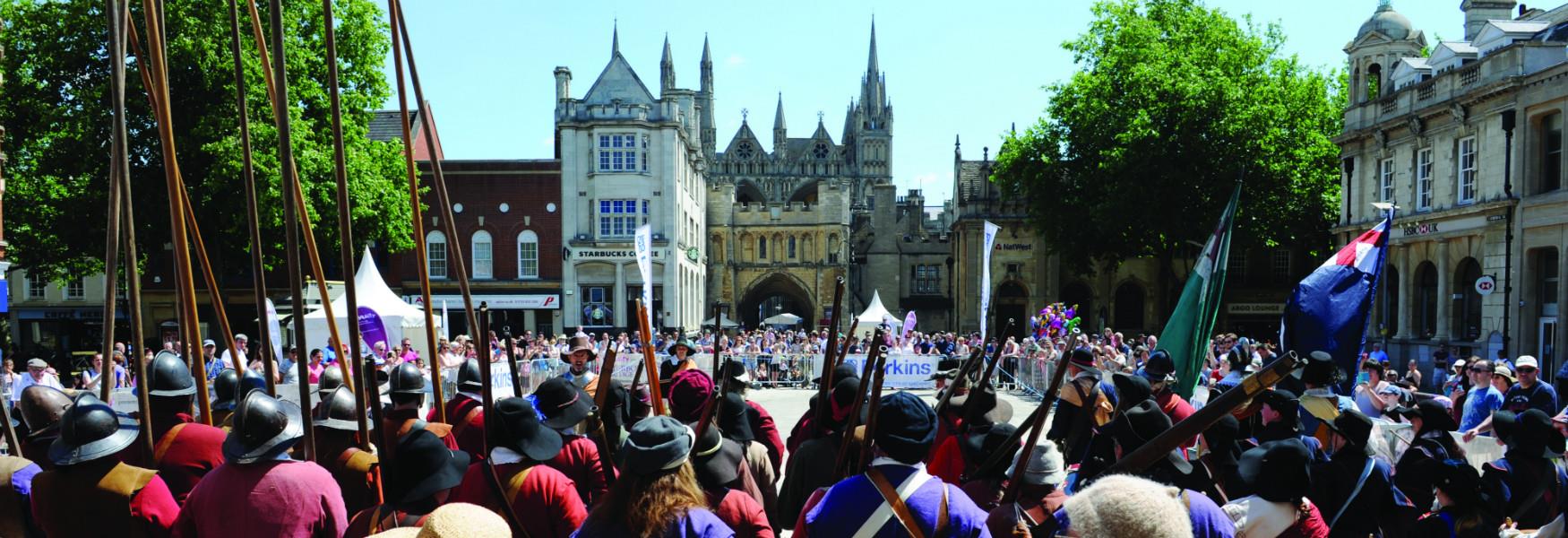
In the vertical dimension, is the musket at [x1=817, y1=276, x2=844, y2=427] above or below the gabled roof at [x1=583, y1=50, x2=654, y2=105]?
below

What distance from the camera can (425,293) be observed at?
20.6ft

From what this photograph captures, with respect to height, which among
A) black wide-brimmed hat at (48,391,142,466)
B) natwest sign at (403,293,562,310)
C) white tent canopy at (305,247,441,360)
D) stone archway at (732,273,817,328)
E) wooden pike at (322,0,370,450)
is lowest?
stone archway at (732,273,817,328)

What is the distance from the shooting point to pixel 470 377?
304 inches

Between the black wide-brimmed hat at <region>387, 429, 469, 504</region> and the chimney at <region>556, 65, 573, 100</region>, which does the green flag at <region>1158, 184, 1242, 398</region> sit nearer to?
the black wide-brimmed hat at <region>387, 429, 469, 504</region>

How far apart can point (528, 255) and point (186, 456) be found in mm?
38814

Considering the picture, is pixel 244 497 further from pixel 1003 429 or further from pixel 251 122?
pixel 251 122

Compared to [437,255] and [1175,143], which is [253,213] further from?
[437,255]

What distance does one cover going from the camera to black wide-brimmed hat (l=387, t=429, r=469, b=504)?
4250 mm

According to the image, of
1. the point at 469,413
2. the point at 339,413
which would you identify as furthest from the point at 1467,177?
the point at 339,413

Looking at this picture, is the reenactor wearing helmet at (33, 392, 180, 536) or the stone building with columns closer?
the reenactor wearing helmet at (33, 392, 180, 536)

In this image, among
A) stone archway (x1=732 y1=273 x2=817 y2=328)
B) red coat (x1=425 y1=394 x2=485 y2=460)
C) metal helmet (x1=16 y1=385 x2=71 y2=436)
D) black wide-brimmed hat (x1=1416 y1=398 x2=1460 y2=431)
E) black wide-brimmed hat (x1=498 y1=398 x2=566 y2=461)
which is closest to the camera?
black wide-brimmed hat (x1=498 y1=398 x2=566 y2=461)

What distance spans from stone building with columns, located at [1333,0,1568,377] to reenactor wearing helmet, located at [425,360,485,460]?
20.5 m

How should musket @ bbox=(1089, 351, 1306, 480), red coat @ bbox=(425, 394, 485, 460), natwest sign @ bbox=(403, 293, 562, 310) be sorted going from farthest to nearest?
natwest sign @ bbox=(403, 293, 562, 310) < red coat @ bbox=(425, 394, 485, 460) < musket @ bbox=(1089, 351, 1306, 480)

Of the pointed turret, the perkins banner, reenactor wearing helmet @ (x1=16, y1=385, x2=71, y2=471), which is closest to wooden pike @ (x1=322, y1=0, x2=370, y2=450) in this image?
reenactor wearing helmet @ (x1=16, y1=385, x2=71, y2=471)
